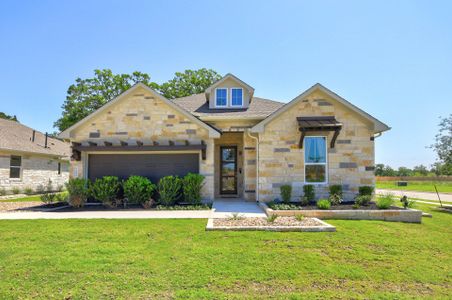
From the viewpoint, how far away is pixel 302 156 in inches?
432

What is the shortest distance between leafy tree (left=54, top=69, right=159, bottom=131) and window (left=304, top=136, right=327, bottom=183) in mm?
20228

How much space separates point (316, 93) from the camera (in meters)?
11.2

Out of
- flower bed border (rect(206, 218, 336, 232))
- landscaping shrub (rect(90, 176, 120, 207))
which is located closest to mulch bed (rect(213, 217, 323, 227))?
flower bed border (rect(206, 218, 336, 232))

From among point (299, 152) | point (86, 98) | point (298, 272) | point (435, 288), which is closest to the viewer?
point (435, 288)

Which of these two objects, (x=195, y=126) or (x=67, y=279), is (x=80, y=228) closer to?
(x=67, y=279)

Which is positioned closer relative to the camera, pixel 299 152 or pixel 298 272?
pixel 298 272

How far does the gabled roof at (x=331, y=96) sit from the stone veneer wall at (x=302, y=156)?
0.60 feet

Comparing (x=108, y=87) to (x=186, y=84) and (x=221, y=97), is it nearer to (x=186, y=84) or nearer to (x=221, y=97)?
(x=186, y=84)

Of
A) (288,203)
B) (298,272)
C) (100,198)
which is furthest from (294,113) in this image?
(100,198)

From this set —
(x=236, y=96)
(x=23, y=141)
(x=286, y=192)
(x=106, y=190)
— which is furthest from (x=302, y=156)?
(x=23, y=141)

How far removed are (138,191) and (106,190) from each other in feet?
4.32

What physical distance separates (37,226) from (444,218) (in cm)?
1343

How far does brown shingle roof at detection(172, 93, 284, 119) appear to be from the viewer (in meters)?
12.7

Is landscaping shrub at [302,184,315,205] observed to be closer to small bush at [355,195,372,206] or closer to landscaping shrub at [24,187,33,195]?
small bush at [355,195,372,206]
